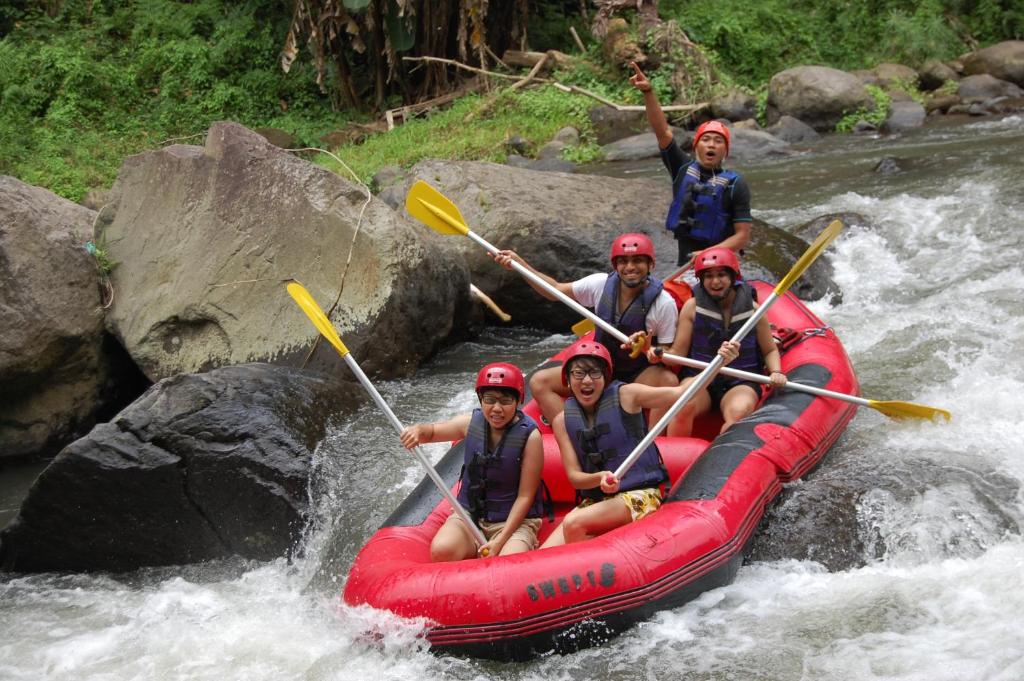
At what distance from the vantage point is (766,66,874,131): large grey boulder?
41.7 feet

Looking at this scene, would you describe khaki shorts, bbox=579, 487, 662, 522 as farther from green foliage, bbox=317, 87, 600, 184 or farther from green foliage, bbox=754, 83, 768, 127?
green foliage, bbox=754, 83, 768, 127

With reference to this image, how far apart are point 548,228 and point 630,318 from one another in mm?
2752

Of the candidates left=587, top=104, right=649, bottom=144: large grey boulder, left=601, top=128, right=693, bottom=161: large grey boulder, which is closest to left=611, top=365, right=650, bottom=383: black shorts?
left=601, top=128, right=693, bottom=161: large grey boulder

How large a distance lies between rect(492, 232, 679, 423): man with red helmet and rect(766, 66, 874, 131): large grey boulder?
8656 millimetres

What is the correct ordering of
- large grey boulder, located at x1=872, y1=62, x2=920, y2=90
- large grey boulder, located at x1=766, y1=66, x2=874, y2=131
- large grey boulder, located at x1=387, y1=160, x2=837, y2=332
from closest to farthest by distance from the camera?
large grey boulder, located at x1=387, y1=160, x2=837, y2=332 < large grey boulder, located at x1=766, y1=66, x2=874, y2=131 < large grey boulder, located at x1=872, y1=62, x2=920, y2=90

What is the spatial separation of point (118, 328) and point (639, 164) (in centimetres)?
653

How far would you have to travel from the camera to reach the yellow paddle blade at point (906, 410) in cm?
487

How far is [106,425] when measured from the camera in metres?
5.04

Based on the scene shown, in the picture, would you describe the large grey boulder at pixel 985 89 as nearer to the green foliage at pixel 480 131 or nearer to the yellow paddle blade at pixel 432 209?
the green foliage at pixel 480 131

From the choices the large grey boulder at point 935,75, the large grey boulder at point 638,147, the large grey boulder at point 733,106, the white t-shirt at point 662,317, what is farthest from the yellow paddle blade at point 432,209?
the large grey boulder at point 935,75

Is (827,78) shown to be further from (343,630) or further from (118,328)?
(343,630)

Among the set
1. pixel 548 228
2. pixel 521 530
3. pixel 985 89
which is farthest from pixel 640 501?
pixel 985 89

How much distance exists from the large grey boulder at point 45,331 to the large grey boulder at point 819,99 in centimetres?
862

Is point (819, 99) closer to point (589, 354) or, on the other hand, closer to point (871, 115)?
point (871, 115)
